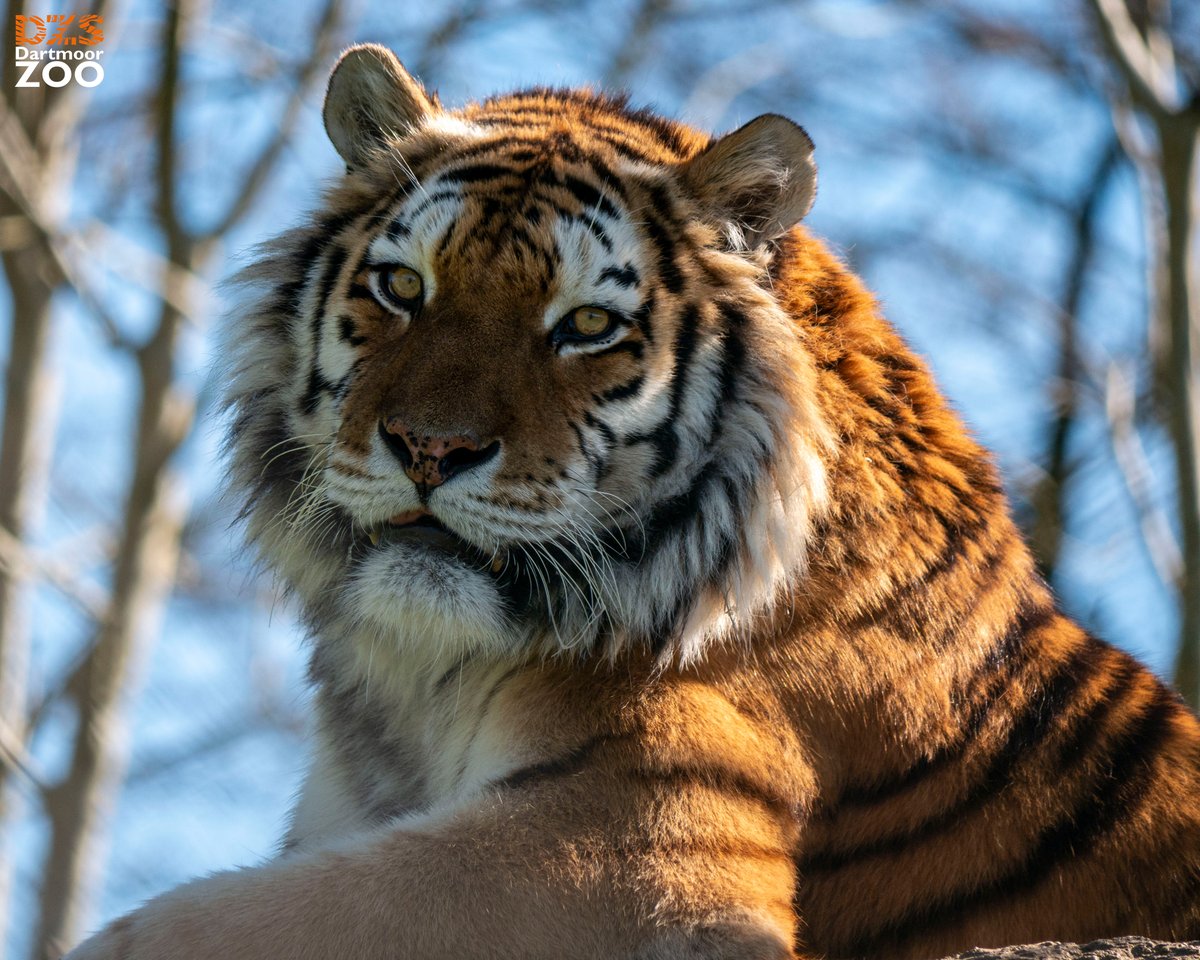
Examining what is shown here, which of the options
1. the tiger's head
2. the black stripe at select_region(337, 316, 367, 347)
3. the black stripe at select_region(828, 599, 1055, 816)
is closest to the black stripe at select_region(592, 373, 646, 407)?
the tiger's head

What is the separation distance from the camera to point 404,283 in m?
2.85

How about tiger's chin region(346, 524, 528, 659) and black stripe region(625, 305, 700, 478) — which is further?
black stripe region(625, 305, 700, 478)

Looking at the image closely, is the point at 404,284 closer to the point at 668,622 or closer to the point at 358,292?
the point at 358,292

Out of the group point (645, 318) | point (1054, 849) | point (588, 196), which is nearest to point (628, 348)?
point (645, 318)

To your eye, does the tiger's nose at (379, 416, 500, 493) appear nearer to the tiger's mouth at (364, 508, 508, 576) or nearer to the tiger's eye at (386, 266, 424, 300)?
the tiger's mouth at (364, 508, 508, 576)

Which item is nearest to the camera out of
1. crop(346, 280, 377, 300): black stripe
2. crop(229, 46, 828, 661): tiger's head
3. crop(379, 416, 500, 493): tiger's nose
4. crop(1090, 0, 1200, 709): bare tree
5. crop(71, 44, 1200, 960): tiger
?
crop(71, 44, 1200, 960): tiger

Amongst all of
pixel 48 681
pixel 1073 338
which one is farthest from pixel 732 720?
pixel 1073 338

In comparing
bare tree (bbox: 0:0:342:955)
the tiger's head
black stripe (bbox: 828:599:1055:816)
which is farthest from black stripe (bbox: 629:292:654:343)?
bare tree (bbox: 0:0:342:955)

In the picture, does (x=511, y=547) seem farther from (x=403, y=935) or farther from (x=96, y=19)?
(x=96, y=19)

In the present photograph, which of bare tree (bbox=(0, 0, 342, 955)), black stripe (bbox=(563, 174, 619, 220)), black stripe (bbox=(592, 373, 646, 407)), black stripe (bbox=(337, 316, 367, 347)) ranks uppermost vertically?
black stripe (bbox=(563, 174, 619, 220))

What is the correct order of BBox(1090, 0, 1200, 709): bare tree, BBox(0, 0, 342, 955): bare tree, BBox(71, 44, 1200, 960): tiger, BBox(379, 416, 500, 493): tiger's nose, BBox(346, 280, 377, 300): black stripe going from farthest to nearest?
BBox(0, 0, 342, 955): bare tree < BBox(1090, 0, 1200, 709): bare tree < BBox(346, 280, 377, 300): black stripe < BBox(379, 416, 500, 493): tiger's nose < BBox(71, 44, 1200, 960): tiger

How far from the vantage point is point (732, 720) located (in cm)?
254

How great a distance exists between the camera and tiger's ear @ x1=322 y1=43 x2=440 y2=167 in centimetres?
313

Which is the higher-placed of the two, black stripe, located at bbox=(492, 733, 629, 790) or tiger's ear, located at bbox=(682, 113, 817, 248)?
tiger's ear, located at bbox=(682, 113, 817, 248)
